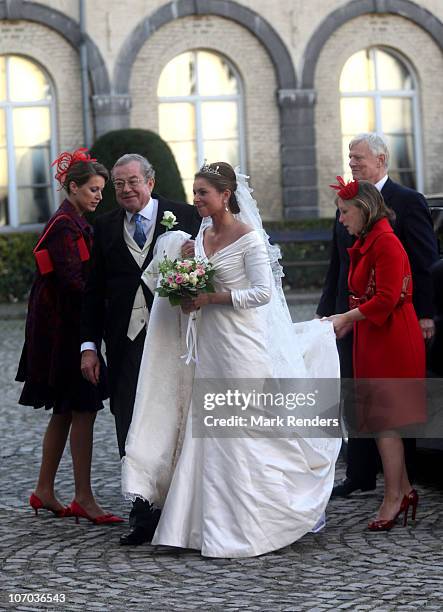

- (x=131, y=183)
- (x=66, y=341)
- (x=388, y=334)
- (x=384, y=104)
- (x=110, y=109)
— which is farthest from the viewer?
(x=384, y=104)

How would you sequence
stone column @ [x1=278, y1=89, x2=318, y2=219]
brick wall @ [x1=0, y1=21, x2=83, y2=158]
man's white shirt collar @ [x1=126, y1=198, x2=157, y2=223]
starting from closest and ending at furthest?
man's white shirt collar @ [x1=126, y1=198, x2=157, y2=223], brick wall @ [x1=0, y1=21, x2=83, y2=158], stone column @ [x1=278, y1=89, x2=318, y2=219]

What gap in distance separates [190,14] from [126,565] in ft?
63.0

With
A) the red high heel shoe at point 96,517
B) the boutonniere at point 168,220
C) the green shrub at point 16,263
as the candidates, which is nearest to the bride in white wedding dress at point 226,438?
the boutonniere at point 168,220

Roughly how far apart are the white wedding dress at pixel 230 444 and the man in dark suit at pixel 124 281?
0.83ft

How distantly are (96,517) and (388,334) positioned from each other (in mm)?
1778

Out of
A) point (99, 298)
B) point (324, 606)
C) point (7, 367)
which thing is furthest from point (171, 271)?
point (7, 367)

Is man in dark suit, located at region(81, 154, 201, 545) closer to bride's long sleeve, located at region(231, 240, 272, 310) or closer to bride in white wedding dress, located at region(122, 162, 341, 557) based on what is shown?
bride in white wedding dress, located at region(122, 162, 341, 557)

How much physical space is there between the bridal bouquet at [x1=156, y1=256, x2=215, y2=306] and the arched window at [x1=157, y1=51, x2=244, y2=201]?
59.7 feet

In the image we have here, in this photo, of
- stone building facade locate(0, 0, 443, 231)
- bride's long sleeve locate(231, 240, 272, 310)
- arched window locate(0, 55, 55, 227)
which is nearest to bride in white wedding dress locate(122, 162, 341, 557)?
bride's long sleeve locate(231, 240, 272, 310)

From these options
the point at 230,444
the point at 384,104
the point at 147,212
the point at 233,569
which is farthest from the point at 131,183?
the point at 384,104

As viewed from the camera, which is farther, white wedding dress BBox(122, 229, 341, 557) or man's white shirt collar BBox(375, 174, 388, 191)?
man's white shirt collar BBox(375, 174, 388, 191)

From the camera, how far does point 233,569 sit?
19.3 feet

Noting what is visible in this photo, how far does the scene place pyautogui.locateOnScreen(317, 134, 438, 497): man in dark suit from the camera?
6.93 metres

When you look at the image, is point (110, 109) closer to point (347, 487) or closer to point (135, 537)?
point (347, 487)
